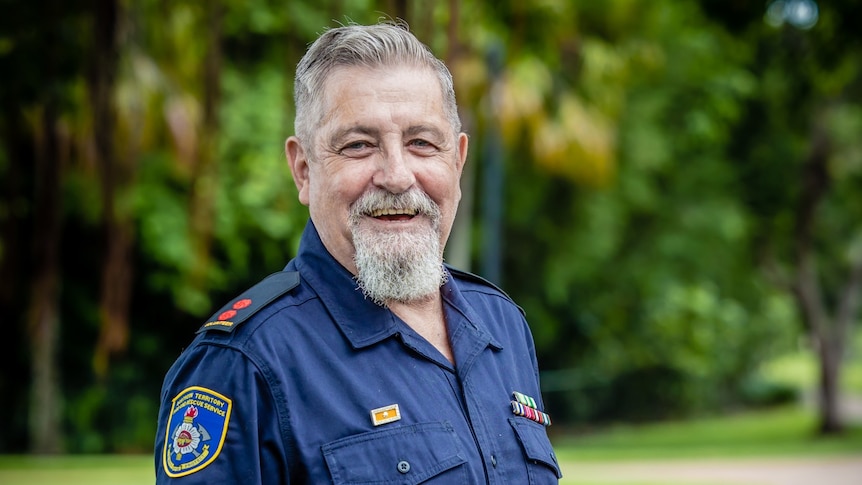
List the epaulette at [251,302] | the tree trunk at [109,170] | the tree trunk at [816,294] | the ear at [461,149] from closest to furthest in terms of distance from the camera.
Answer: the epaulette at [251,302] < the ear at [461,149] < the tree trunk at [109,170] < the tree trunk at [816,294]

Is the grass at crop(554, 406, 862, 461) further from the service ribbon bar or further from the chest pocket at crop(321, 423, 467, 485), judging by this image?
the chest pocket at crop(321, 423, 467, 485)

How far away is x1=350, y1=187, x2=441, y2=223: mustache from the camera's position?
84.1 inches

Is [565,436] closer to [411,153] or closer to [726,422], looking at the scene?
[726,422]

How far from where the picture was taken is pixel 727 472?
48.3 ft

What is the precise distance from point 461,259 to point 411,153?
45.4ft

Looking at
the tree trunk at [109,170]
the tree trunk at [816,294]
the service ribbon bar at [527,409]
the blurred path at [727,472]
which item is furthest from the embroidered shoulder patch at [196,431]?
the tree trunk at [816,294]

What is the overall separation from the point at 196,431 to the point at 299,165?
0.62m

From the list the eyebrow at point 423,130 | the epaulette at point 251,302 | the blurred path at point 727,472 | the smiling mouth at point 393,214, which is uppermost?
the blurred path at point 727,472

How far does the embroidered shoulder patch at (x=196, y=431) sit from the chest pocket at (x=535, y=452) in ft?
1.96

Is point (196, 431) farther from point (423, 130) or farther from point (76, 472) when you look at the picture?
point (76, 472)

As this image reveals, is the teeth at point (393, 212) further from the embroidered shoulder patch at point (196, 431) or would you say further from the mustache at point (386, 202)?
the embroidered shoulder patch at point (196, 431)

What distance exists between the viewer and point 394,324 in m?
2.12

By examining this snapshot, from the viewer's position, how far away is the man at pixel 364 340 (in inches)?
75.4

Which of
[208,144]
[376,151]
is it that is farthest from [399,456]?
[208,144]
